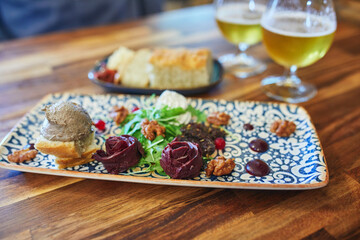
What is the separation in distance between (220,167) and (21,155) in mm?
848

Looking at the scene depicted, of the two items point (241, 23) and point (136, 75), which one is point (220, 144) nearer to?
point (136, 75)

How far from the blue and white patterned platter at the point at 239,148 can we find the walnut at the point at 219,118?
0.12ft

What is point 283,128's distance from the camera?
1.44 m

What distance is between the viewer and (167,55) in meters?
1.97

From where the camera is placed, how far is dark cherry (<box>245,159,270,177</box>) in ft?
3.98

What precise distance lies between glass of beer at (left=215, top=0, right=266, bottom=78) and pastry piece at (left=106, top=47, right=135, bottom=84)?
0.69 meters

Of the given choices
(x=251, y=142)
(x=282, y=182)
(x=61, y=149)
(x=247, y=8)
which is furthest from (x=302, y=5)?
(x=61, y=149)

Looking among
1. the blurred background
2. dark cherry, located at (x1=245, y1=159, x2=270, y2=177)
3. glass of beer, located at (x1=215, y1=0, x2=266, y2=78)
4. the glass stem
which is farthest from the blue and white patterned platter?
the blurred background

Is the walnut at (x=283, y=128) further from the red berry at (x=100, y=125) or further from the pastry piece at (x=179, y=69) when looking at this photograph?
the red berry at (x=100, y=125)

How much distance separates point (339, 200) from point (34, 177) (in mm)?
1211

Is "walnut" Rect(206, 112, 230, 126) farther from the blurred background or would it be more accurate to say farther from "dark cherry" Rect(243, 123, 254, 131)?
the blurred background

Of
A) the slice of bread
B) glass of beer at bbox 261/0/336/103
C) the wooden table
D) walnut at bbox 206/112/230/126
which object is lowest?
the wooden table

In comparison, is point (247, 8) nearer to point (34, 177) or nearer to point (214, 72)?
point (214, 72)

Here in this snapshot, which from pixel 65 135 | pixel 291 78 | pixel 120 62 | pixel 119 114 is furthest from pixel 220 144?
pixel 120 62
